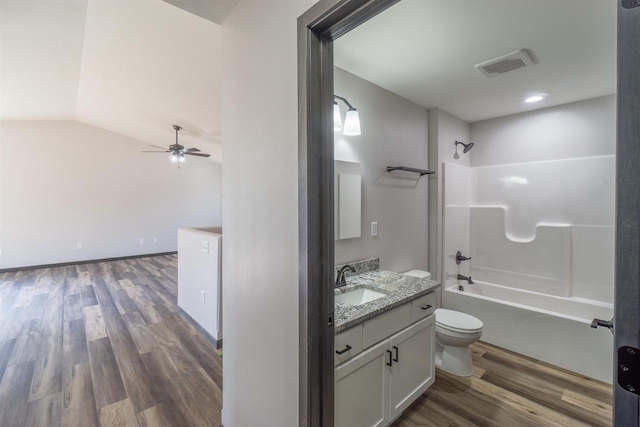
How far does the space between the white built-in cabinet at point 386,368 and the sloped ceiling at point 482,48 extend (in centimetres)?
169

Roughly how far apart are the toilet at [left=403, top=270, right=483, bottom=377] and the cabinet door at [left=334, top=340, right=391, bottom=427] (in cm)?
84

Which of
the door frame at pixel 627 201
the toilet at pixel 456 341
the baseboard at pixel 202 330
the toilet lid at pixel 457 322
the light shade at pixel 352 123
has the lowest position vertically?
the baseboard at pixel 202 330

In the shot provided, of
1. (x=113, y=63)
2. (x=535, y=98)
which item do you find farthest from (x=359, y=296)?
(x=113, y=63)

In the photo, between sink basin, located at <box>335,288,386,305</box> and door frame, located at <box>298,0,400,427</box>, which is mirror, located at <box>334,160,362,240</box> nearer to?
sink basin, located at <box>335,288,386,305</box>

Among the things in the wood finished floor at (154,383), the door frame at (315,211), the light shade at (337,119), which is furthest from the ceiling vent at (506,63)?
the wood finished floor at (154,383)

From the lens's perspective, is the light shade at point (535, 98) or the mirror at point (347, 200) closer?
the mirror at point (347, 200)

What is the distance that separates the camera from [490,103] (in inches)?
111

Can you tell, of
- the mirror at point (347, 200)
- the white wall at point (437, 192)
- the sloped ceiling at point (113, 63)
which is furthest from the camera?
the white wall at point (437, 192)

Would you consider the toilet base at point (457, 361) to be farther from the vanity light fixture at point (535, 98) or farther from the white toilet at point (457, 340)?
the vanity light fixture at point (535, 98)

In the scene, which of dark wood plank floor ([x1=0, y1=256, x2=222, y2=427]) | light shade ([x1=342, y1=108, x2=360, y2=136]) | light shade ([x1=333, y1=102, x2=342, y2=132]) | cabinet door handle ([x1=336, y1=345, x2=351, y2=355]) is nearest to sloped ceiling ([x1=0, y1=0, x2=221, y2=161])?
light shade ([x1=333, y1=102, x2=342, y2=132])

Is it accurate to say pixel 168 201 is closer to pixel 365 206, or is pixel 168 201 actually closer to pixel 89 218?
pixel 89 218

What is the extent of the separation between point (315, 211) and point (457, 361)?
2.00m

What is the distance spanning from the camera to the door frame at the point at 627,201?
492 millimetres

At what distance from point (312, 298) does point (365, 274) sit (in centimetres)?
130
